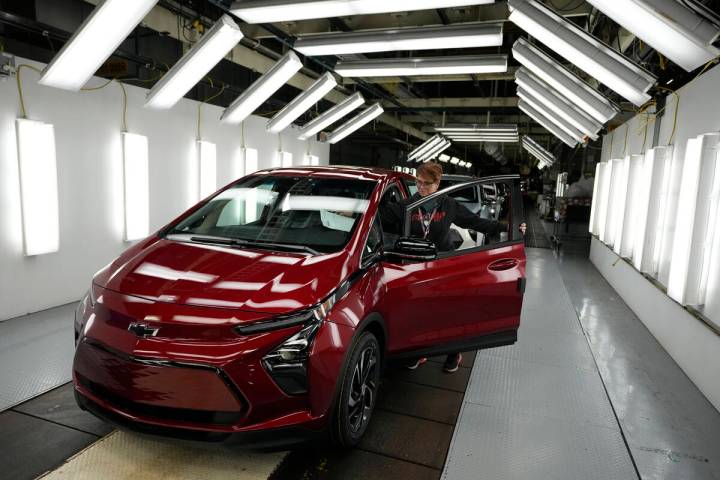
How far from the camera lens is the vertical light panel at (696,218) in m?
3.50

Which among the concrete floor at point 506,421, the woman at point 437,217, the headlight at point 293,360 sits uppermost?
the woman at point 437,217

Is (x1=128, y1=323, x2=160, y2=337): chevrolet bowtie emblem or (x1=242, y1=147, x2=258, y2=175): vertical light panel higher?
(x1=242, y1=147, x2=258, y2=175): vertical light panel

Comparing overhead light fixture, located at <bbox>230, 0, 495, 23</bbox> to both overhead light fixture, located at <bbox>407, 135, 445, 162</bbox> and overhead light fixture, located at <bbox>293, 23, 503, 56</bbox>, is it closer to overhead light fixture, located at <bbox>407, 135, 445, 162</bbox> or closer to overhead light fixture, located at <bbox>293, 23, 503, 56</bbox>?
overhead light fixture, located at <bbox>293, 23, 503, 56</bbox>

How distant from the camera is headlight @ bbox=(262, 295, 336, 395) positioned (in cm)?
201

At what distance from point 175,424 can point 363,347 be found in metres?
0.97

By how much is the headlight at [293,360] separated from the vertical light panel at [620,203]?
5574 mm

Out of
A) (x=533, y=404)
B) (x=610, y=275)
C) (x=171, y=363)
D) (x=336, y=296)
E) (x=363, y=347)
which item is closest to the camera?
(x=171, y=363)

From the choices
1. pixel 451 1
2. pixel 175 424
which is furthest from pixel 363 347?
pixel 451 1

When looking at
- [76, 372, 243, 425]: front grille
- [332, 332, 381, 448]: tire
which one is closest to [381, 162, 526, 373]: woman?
[332, 332, 381, 448]: tire

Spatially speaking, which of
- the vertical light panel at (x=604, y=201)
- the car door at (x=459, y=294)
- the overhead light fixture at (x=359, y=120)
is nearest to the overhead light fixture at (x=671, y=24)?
the car door at (x=459, y=294)

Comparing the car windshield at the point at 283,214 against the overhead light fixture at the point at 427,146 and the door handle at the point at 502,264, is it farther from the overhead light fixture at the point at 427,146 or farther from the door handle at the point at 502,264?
the overhead light fixture at the point at 427,146

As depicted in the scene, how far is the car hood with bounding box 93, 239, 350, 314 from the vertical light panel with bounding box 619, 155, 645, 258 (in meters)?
4.58

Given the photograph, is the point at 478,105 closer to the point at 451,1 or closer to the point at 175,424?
the point at 451,1

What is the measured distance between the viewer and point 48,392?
3.04m
